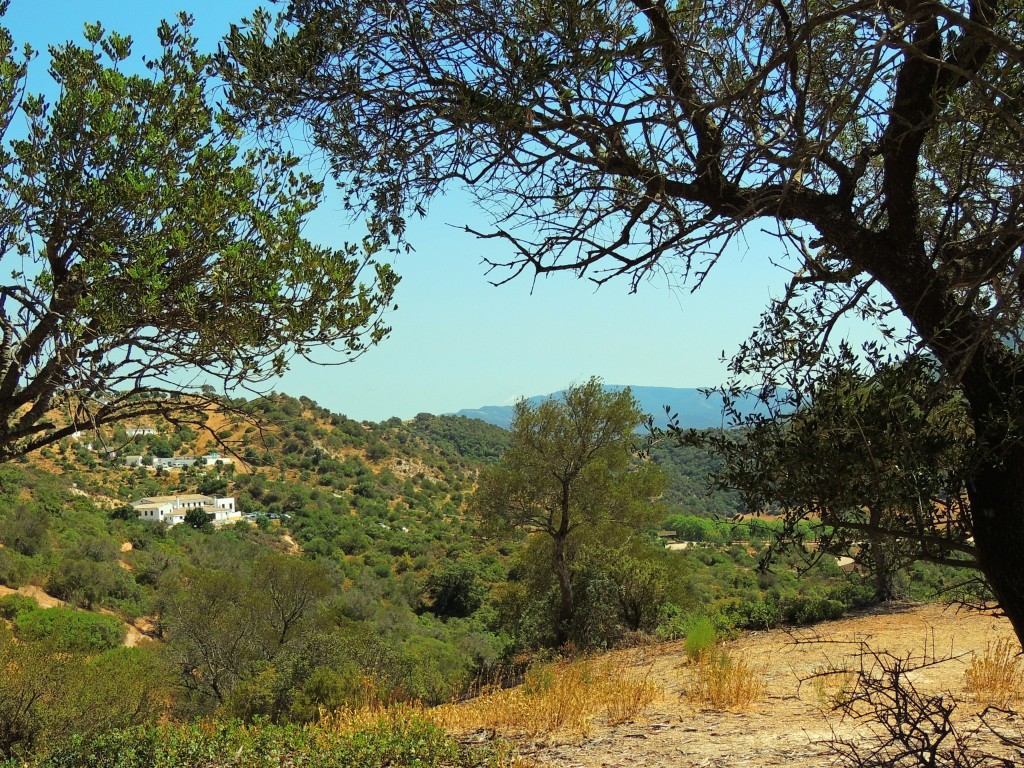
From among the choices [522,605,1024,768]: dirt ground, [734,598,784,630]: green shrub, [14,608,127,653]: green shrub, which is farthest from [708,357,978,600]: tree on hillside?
[14,608,127,653]: green shrub

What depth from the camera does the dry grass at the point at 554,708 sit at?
6539mm

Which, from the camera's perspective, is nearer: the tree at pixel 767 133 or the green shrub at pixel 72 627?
the tree at pixel 767 133

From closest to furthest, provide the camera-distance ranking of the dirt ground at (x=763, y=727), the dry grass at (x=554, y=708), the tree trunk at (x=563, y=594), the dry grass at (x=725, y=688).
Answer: the dirt ground at (x=763, y=727), the dry grass at (x=554, y=708), the dry grass at (x=725, y=688), the tree trunk at (x=563, y=594)

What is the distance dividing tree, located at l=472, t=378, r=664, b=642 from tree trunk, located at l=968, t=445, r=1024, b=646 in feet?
45.7

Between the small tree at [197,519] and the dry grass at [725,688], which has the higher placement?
the small tree at [197,519]

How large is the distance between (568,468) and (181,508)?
38854 mm

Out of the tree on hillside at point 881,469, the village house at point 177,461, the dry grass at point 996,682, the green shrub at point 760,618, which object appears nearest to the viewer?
the tree on hillside at point 881,469

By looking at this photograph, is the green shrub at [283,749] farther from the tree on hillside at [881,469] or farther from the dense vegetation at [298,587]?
the tree on hillside at [881,469]

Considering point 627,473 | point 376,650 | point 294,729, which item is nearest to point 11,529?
point 376,650

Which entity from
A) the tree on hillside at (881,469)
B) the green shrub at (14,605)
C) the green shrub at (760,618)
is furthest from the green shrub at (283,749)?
the green shrub at (14,605)

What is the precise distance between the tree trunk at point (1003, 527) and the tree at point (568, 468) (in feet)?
45.7

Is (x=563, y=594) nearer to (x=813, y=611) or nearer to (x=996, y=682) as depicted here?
(x=813, y=611)

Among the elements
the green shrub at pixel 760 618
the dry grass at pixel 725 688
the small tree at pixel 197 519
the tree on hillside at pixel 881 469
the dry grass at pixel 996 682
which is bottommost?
the green shrub at pixel 760 618

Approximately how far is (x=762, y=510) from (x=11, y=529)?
123 feet
